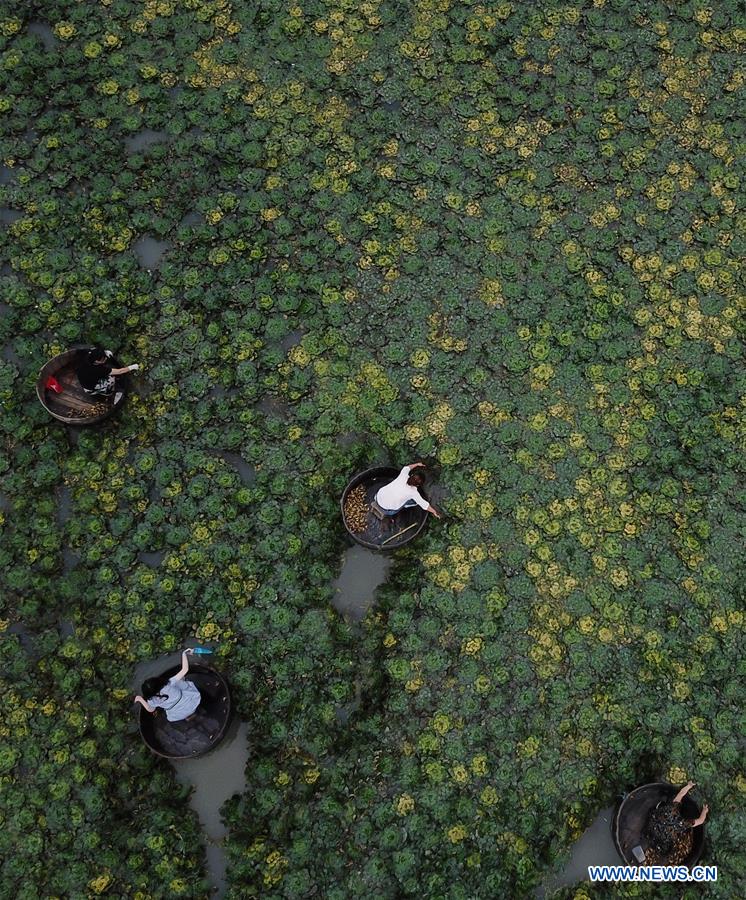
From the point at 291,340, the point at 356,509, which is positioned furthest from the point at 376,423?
the point at 291,340

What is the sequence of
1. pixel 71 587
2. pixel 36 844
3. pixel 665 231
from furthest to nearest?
pixel 665 231
pixel 71 587
pixel 36 844

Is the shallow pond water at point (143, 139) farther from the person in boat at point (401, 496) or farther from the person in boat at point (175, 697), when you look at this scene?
the person in boat at point (175, 697)

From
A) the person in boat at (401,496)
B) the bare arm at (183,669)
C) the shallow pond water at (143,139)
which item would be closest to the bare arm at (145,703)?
the bare arm at (183,669)

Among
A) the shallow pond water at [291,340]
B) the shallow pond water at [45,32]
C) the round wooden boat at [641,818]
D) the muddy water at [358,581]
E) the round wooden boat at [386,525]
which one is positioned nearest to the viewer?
the round wooden boat at [641,818]

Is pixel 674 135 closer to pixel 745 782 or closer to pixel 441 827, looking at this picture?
pixel 745 782

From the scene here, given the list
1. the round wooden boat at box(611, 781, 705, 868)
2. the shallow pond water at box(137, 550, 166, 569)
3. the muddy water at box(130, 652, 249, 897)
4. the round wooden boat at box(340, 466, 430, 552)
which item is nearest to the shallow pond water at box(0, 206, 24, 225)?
the shallow pond water at box(137, 550, 166, 569)

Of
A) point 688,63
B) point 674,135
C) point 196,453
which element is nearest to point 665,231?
point 674,135
